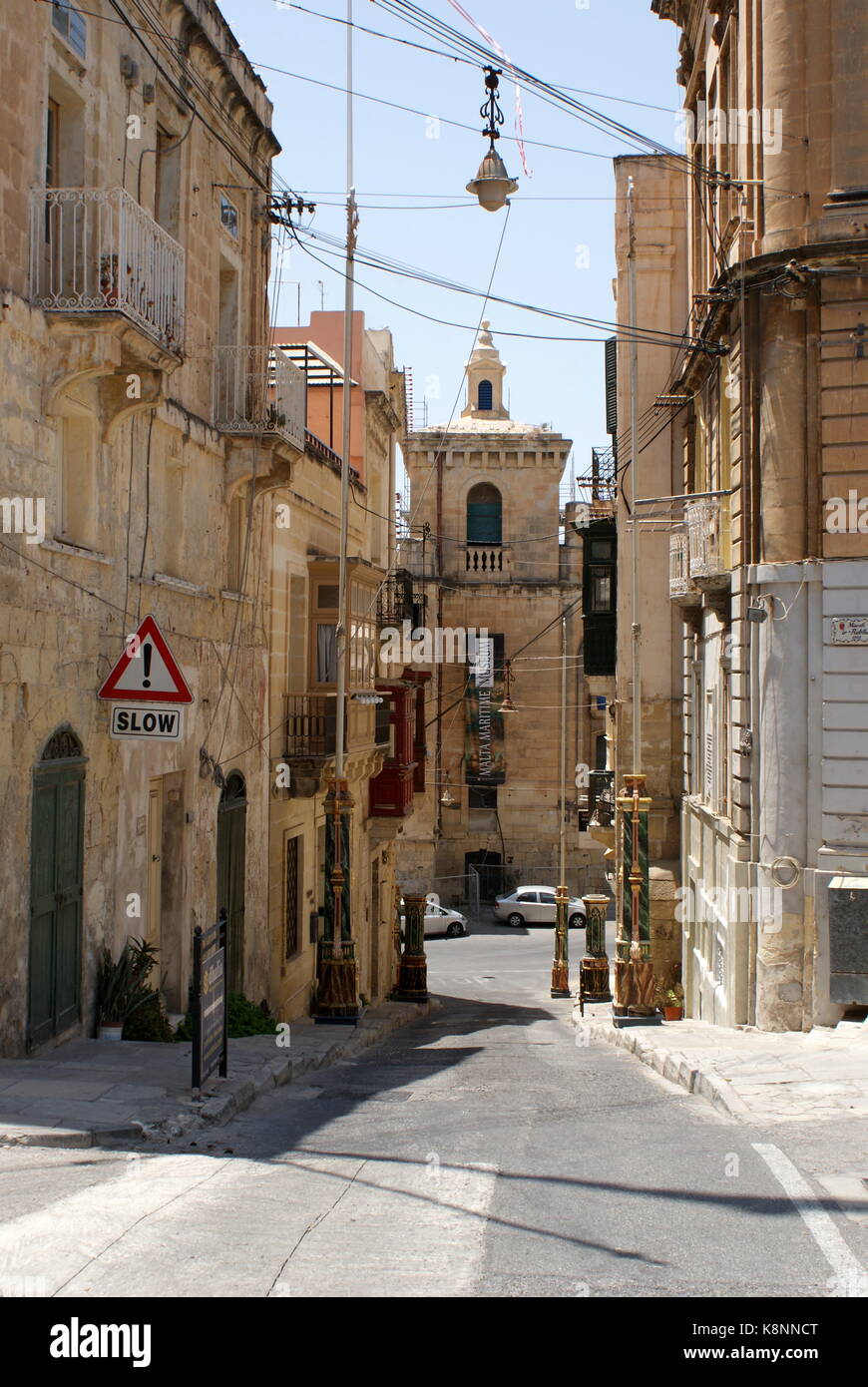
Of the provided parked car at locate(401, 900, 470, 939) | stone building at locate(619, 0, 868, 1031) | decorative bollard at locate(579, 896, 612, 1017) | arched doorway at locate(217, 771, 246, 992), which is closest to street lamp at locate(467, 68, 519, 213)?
stone building at locate(619, 0, 868, 1031)

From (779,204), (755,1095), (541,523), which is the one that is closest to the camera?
(755,1095)

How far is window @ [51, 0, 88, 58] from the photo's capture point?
37.8 feet

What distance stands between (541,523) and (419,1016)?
89.0 ft

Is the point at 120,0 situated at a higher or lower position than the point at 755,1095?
higher

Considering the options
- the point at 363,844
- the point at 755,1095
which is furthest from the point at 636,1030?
the point at 363,844

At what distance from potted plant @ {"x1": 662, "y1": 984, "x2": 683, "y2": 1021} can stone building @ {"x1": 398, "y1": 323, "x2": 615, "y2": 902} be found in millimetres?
22223

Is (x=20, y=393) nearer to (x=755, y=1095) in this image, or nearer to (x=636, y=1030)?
(x=755, y=1095)

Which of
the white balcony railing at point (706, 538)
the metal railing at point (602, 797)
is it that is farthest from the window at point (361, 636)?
the metal railing at point (602, 797)

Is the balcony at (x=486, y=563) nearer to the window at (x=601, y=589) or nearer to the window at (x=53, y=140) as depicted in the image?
the window at (x=601, y=589)

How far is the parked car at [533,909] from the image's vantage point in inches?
1718

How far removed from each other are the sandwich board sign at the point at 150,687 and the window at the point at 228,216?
331 inches

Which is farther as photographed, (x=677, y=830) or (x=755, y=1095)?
(x=677, y=830)

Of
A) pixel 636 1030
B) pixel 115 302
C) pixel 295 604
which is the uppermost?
pixel 115 302
